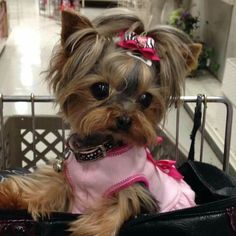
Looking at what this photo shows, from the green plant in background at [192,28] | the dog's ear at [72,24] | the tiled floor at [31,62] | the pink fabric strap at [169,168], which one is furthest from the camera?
the green plant in background at [192,28]

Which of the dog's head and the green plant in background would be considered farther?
the green plant in background

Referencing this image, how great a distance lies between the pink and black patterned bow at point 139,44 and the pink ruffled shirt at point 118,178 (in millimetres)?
228

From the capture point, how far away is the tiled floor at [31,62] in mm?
2857

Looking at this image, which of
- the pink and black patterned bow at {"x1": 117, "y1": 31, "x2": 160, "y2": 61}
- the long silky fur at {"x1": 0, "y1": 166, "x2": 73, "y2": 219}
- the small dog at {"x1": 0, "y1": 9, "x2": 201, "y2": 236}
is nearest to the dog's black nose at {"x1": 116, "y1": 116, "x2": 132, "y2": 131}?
the small dog at {"x1": 0, "y1": 9, "x2": 201, "y2": 236}

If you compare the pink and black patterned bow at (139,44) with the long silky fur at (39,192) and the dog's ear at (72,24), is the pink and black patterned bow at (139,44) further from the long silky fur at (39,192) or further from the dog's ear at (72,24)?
the long silky fur at (39,192)

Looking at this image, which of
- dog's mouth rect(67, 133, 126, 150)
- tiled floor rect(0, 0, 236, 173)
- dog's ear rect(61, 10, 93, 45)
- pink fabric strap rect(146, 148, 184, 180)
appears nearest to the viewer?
dog's ear rect(61, 10, 93, 45)

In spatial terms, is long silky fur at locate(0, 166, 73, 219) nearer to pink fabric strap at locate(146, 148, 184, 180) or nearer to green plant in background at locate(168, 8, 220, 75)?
pink fabric strap at locate(146, 148, 184, 180)

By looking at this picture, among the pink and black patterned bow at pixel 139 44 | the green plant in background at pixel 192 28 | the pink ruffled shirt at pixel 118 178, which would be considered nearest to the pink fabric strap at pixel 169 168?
the pink ruffled shirt at pixel 118 178

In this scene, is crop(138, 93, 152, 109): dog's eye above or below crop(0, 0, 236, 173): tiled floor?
above

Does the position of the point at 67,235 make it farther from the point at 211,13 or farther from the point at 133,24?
the point at 211,13

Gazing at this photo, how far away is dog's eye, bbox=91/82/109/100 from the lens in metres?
1.06

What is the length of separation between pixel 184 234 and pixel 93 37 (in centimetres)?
49

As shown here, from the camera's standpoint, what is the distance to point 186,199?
4.13ft

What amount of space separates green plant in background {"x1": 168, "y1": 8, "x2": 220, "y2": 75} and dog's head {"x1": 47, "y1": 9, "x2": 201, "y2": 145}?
2.37 meters
